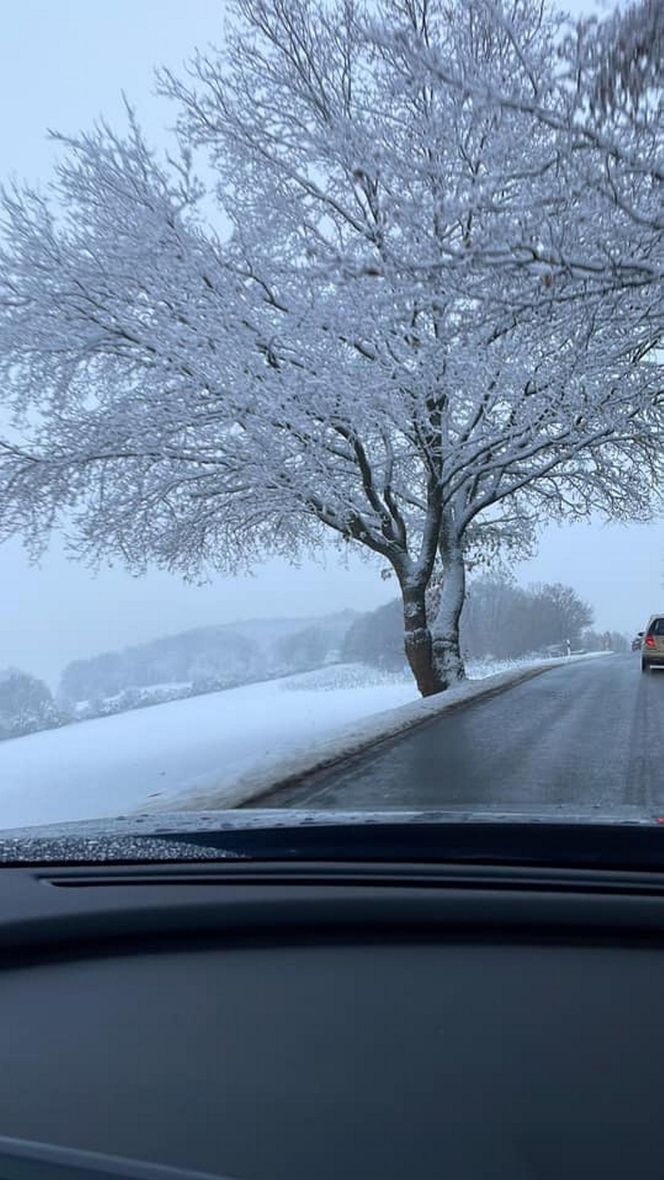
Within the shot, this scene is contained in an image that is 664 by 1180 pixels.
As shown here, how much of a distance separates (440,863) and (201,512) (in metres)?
18.4

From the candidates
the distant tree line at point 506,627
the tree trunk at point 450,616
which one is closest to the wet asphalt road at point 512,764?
the tree trunk at point 450,616

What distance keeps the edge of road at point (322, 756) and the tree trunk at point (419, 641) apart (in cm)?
91

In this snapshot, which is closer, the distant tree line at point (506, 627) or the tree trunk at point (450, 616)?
the tree trunk at point (450, 616)

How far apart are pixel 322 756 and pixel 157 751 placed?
129 inches

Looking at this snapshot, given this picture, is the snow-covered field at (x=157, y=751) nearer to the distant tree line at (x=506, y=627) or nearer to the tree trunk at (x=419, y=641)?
the tree trunk at (x=419, y=641)

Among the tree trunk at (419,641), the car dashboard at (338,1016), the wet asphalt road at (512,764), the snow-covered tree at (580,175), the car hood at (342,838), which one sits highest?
the snow-covered tree at (580,175)

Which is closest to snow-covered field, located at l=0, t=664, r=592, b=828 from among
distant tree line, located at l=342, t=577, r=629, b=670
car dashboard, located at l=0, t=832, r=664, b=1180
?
car dashboard, located at l=0, t=832, r=664, b=1180

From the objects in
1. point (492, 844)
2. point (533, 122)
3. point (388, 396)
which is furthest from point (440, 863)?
point (388, 396)

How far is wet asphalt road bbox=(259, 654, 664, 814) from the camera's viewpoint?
833 cm

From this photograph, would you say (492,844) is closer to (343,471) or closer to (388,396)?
(388,396)

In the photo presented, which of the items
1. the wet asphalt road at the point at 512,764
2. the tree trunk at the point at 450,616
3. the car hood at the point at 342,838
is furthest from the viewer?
the tree trunk at the point at 450,616

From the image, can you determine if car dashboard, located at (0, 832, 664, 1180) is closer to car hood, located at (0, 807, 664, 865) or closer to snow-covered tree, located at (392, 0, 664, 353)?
car hood, located at (0, 807, 664, 865)

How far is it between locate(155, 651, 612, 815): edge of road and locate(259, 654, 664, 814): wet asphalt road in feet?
0.65

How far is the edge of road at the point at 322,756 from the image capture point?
8.38 m
